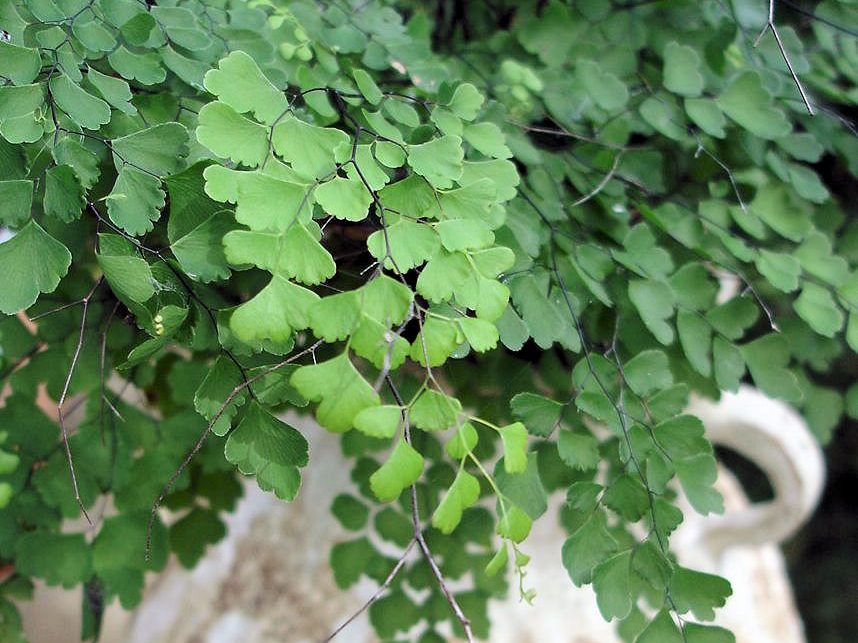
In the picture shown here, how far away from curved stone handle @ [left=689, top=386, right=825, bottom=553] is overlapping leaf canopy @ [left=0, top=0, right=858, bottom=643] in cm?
4

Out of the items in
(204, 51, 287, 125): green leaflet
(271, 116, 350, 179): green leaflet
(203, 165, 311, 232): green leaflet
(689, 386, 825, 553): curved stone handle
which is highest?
(204, 51, 287, 125): green leaflet

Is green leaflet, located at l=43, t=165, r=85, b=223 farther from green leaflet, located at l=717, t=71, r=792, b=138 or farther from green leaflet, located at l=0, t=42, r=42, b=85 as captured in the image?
green leaflet, located at l=717, t=71, r=792, b=138

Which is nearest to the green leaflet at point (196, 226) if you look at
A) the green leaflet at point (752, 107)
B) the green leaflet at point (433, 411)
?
the green leaflet at point (433, 411)

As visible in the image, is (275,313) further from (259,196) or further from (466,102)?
(466,102)

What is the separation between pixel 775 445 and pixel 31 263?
574 millimetres

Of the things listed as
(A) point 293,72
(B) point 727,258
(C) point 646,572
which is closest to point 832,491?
(B) point 727,258

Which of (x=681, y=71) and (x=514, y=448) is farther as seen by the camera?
(x=681, y=71)

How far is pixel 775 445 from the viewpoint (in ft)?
2.18

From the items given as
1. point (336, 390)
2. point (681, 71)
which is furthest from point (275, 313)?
point (681, 71)

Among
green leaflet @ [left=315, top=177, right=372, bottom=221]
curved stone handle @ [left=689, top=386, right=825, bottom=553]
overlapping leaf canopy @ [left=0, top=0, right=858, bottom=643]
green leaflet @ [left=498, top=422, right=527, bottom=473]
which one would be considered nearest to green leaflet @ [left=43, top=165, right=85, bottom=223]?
overlapping leaf canopy @ [left=0, top=0, right=858, bottom=643]

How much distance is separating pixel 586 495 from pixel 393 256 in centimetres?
19

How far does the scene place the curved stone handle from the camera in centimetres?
66

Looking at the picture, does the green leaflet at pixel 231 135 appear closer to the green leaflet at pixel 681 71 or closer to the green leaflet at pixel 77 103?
the green leaflet at pixel 77 103

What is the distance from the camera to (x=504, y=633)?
2.35 ft
